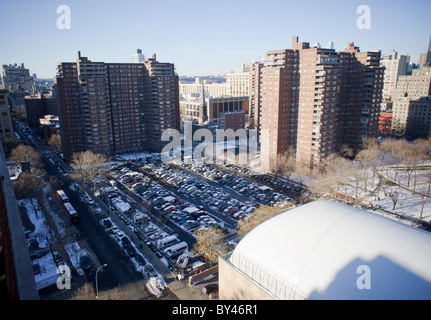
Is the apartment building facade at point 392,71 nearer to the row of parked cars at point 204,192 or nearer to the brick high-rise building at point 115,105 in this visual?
the brick high-rise building at point 115,105

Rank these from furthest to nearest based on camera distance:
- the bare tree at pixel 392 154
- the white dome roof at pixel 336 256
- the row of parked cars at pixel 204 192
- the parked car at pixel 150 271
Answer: the bare tree at pixel 392 154
the row of parked cars at pixel 204 192
the parked car at pixel 150 271
the white dome roof at pixel 336 256

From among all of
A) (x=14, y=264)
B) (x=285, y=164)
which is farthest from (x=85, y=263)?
(x=285, y=164)

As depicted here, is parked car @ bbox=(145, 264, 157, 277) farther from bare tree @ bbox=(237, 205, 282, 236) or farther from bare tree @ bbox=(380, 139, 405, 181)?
bare tree @ bbox=(380, 139, 405, 181)

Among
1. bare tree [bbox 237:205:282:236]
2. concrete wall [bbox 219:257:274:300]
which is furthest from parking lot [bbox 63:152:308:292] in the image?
concrete wall [bbox 219:257:274:300]

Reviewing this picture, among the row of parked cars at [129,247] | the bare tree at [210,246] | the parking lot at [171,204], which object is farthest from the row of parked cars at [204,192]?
the row of parked cars at [129,247]
